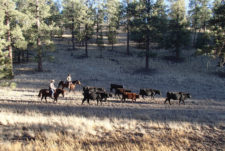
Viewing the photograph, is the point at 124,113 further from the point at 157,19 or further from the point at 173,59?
the point at 173,59

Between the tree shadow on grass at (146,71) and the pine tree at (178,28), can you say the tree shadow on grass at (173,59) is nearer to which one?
the pine tree at (178,28)

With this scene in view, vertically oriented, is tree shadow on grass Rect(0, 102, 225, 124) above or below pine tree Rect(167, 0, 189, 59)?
below

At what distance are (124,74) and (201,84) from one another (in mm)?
12865

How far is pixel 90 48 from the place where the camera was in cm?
5309

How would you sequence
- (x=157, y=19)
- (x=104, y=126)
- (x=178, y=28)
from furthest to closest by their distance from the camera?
(x=178, y=28)
(x=157, y=19)
(x=104, y=126)

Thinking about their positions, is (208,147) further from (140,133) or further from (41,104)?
(41,104)

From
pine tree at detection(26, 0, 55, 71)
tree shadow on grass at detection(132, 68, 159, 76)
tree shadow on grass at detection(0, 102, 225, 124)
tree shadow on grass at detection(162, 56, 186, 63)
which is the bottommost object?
tree shadow on grass at detection(0, 102, 225, 124)

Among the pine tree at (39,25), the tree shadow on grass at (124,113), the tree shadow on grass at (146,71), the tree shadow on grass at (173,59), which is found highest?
the pine tree at (39,25)

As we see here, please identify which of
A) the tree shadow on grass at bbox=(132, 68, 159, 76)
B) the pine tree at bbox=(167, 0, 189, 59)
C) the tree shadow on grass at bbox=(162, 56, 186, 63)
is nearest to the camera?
the tree shadow on grass at bbox=(132, 68, 159, 76)

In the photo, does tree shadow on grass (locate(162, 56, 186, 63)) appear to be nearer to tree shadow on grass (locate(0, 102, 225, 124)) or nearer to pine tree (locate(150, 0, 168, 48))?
pine tree (locate(150, 0, 168, 48))

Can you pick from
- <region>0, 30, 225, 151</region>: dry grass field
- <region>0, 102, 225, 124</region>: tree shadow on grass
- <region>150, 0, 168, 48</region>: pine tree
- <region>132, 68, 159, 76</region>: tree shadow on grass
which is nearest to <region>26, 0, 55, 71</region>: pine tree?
<region>0, 30, 225, 151</region>: dry grass field

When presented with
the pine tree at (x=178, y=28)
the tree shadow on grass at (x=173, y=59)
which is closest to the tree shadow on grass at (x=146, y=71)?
the tree shadow on grass at (x=173, y=59)

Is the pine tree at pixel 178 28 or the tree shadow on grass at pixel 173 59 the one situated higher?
the pine tree at pixel 178 28

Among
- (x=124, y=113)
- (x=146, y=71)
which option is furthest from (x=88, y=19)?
(x=124, y=113)
